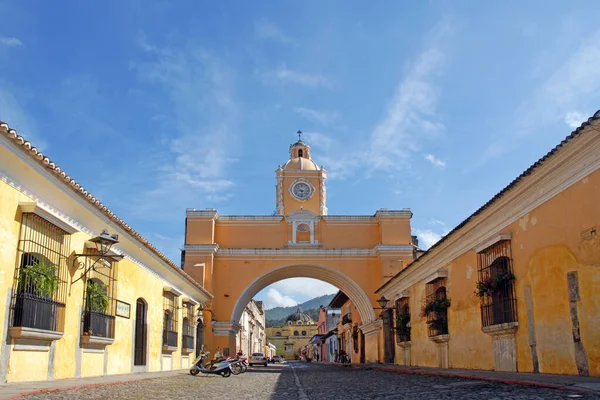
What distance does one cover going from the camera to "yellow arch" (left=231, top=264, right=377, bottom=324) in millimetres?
27250

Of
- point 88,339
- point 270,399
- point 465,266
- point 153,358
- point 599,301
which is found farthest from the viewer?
point 153,358

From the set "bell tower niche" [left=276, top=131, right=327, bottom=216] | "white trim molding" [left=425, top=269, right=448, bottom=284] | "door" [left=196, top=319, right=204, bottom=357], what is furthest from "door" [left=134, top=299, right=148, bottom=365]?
"bell tower niche" [left=276, top=131, right=327, bottom=216]

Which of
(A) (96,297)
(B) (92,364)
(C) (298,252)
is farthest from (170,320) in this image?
(C) (298,252)

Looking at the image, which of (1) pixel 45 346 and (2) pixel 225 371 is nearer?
(1) pixel 45 346

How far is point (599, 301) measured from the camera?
307 inches

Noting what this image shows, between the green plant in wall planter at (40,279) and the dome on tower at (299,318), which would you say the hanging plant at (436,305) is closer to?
the green plant in wall planter at (40,279)

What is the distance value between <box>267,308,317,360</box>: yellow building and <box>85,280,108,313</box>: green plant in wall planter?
266 feet

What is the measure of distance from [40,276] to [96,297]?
2.65 metres

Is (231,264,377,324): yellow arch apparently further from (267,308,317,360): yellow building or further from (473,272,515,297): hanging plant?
(267,308,317,360): yellow building

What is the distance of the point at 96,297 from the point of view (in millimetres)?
11352

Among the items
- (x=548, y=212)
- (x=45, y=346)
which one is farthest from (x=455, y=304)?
(x=45, y=346)

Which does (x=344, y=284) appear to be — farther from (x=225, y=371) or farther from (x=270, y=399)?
(x=270, y=399)

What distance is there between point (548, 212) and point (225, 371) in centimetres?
891

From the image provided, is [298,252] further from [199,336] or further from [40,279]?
[40,279]
